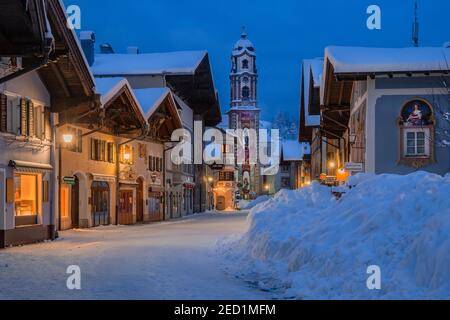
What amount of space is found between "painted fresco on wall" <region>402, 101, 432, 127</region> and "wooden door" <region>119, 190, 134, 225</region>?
54.0 feet

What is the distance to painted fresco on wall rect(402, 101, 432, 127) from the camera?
87.0ft

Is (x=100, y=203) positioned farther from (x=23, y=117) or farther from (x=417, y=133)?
(x=417, y=133)

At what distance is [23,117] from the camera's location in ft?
69.6

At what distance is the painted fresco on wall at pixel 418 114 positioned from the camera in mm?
26531

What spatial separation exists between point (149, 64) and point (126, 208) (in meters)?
15.4

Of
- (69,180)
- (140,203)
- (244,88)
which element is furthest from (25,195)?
(244,88)

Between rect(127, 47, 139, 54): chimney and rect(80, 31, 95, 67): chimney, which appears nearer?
rect(80, 31, 95, 67): chimney

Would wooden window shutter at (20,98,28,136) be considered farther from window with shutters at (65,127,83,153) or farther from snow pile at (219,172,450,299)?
snow pile at (219,172,450,299)

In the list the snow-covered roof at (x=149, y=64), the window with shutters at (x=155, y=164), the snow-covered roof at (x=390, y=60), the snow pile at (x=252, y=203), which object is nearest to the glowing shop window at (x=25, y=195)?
the snow-covered roof at (x=390, y=60)

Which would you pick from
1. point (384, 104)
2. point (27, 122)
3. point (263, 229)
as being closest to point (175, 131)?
point (384, 104)

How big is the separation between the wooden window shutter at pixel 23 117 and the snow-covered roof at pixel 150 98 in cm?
1485

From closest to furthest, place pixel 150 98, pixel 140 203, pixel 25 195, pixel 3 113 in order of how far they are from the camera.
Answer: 1. pixel 3 113
2. pixel 25 195
3. pixel 150 98
4. pixel 140 203

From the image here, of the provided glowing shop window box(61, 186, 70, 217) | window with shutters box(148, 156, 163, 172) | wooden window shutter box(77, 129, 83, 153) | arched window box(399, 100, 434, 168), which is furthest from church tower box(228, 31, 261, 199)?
arched window box(399, 100, 434, 168)
